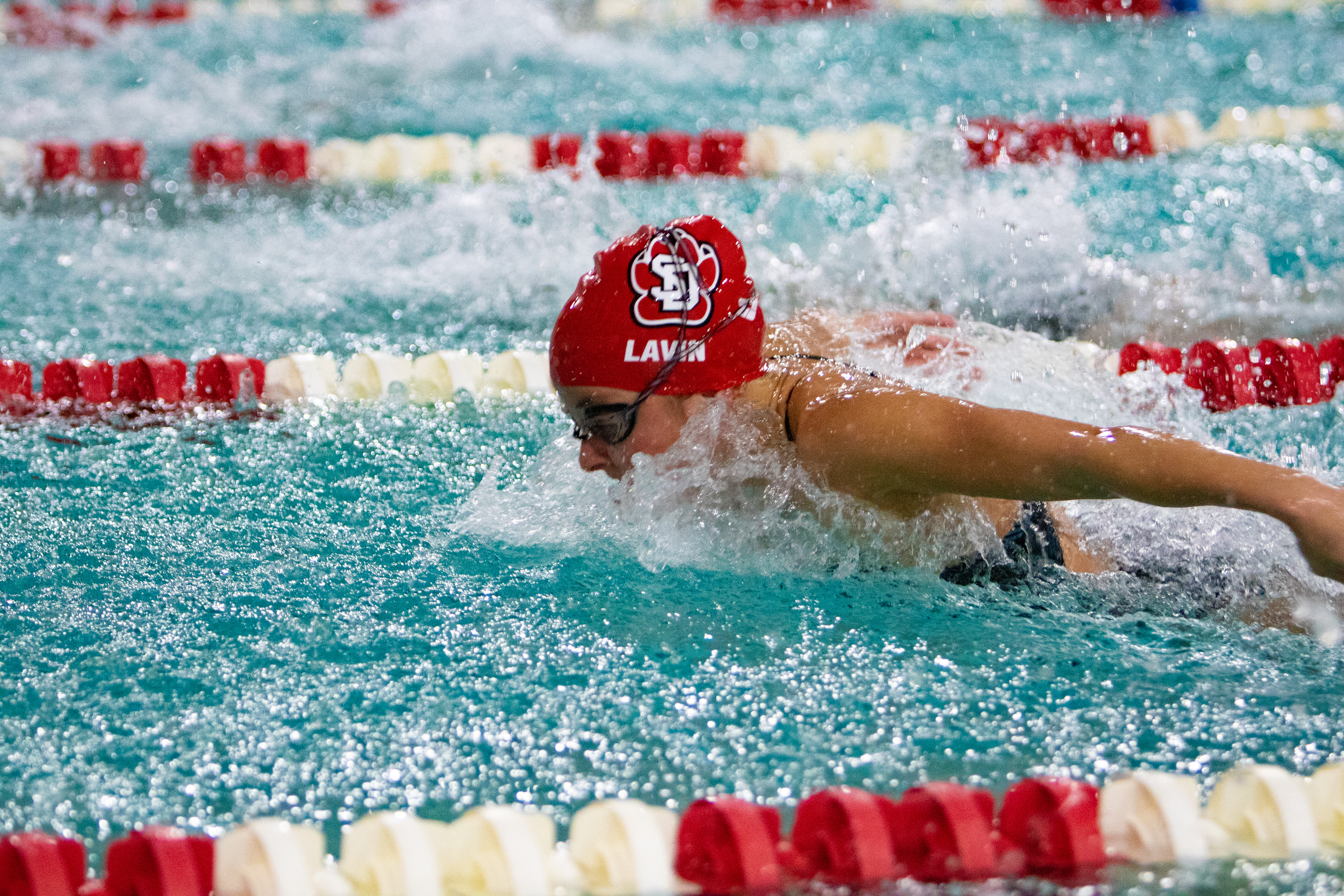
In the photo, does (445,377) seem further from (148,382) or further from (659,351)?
(659,351)

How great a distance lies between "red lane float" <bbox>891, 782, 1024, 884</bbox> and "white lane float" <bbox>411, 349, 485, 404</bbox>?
6.51ft

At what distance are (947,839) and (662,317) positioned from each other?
88 centimetres

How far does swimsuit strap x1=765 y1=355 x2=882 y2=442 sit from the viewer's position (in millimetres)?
2027

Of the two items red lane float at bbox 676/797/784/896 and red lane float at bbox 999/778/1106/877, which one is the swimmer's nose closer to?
red lane float at bbox 676/797/784/896

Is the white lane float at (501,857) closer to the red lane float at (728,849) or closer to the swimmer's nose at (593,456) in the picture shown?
the red lane float at (728,849)

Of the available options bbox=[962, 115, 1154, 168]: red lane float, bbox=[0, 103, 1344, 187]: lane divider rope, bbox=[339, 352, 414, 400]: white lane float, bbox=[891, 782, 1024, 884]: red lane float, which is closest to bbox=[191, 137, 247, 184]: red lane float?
bbox=[0, 103, 1344, 187]: lane divider rope

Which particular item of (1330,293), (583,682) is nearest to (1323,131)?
(1330,293)

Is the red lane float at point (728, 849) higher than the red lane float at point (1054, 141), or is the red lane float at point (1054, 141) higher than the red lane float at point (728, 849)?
the red lane float at point (1054, 141)

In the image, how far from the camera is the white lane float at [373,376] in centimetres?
329

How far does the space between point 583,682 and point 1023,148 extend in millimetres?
4074

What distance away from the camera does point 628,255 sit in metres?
2.04

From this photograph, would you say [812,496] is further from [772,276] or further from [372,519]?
[772,276]

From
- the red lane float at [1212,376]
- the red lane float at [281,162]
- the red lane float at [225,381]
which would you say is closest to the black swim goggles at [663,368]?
the red lane float at [225,381]

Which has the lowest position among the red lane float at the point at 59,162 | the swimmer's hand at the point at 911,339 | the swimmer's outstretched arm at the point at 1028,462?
the swimmer's outstretched arm at the point at 1028,462
